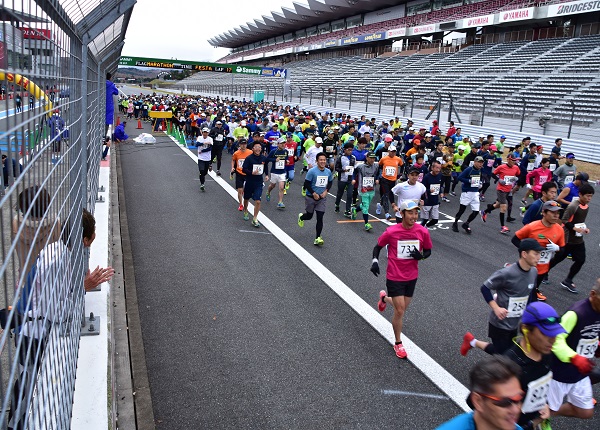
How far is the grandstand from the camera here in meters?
27.2

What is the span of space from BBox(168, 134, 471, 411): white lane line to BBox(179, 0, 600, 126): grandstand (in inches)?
738

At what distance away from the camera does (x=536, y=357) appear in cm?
356

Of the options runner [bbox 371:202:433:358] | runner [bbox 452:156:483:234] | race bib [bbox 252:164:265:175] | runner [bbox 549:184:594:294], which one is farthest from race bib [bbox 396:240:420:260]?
runner [bbox 452:156:483:234]

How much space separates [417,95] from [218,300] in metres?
31.4

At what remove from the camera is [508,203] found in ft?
39.6

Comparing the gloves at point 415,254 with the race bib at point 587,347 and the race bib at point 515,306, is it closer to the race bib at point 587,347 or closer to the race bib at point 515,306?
the race bib at point 515,306

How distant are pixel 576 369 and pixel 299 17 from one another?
82833 mm

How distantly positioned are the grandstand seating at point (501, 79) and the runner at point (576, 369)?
21409 mm

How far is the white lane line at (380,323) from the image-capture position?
4.86 meters

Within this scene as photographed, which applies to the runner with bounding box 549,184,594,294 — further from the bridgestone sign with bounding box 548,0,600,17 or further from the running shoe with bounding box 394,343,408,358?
the bridgestone sign with bounding box 548,0,600,17

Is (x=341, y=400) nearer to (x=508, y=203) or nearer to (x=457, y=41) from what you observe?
(x=508, y=203)

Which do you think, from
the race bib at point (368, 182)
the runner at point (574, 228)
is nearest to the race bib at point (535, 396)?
the runner at point (574, 228)

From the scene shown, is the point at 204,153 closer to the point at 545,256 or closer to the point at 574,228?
the point at 574,228

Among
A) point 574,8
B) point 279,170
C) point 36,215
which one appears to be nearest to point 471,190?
point 279,170
